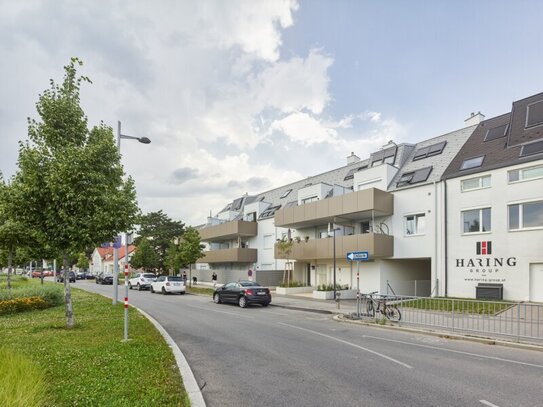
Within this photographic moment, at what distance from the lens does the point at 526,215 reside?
64.1ft

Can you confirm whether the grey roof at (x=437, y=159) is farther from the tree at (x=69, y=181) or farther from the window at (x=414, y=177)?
the tree at (x=69, y=181)

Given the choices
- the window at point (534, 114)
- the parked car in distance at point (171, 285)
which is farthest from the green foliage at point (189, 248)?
the window at point (534, 114)

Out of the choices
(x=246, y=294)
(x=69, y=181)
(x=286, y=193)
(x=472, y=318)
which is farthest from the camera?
(x=286, y=193)

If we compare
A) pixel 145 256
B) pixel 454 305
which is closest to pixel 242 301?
pixel 454 305

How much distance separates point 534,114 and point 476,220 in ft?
24.3

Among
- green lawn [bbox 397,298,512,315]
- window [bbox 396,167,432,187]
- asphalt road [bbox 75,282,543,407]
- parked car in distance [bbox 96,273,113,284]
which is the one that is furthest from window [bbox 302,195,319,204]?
parked car in distance [bbox 96,273,113,284]

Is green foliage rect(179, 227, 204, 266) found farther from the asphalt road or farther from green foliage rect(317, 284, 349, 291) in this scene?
the asphalt road

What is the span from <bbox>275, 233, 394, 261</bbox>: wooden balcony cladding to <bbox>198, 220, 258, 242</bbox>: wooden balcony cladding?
32.9ft

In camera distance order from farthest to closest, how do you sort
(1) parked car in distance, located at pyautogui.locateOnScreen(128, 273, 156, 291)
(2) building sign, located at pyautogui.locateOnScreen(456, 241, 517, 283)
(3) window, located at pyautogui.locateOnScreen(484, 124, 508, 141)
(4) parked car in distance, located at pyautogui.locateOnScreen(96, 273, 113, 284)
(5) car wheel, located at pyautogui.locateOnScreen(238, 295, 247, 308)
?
1. (4) parked car in distance, located at pyautogui.locateOnScreen(96, 273, 113, 284)
2. (1) parked car in distance, located at pyautogui.locateOnScreen(128, 273, 156, 291)
3. (3) window, located at pyautogui.locateOnScreen(484, 124, 508, 141)
4. (5) car wheel, located at pyautogui.locateOnScreen(238, 295, 247, 308)
5. (2) building sign, located at pyautogui.locateOnScreen(456, 241, 517, 283)

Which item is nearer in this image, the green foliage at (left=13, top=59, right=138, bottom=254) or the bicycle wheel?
the green foliage at (left=13, top=59, right=138, bottom=254)

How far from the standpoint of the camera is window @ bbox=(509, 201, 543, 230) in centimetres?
1905

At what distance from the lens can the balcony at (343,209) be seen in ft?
81.6

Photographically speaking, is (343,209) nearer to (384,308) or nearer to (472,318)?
(384,308)

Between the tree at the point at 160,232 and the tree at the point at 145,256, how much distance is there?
92 centimetres
